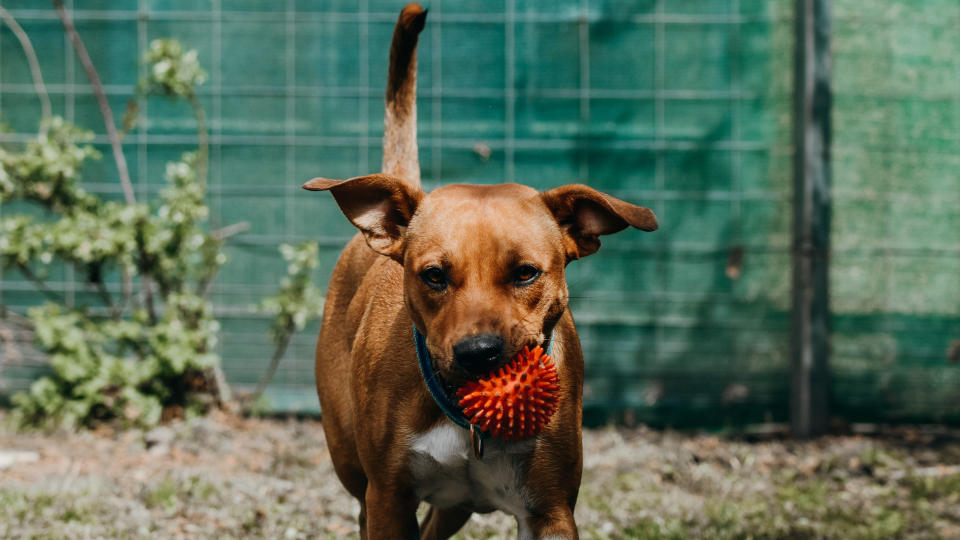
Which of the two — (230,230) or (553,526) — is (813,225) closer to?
(230,230)

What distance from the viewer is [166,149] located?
6.44 meters

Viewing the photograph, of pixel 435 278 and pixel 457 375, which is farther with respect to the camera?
pixel 435 278

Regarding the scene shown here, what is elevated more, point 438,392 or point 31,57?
point 31,57

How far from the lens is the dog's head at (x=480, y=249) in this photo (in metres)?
2.23

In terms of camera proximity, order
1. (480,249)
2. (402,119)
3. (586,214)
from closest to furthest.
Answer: (480,249) < (586,214) < (402,119)

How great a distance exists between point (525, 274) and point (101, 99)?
4789 millimetres

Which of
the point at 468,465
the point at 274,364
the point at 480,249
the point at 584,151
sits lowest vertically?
the point at 274,364

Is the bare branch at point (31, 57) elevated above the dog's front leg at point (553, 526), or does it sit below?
above

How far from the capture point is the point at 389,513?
2.63m

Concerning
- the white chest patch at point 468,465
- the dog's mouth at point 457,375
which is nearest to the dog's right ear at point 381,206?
the dog's mouth at point 457,375

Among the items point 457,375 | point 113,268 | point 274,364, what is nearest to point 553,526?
point 457,375

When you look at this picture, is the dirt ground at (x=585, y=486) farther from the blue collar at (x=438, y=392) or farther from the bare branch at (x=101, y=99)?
the blue collar at (x=438, y=392)

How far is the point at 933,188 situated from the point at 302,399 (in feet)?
14.2

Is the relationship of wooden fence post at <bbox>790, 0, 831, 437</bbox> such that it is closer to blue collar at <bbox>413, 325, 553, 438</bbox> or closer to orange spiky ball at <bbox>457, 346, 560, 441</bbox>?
Answer: blue collar at <bbox>413, 325, 553, 438</bbox>
